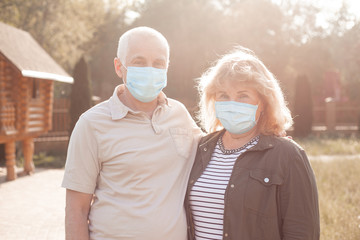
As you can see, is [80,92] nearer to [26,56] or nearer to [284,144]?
[26,56]

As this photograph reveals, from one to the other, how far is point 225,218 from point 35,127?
1064 centimetres

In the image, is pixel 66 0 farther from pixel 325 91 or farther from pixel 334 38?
pixel 334 38

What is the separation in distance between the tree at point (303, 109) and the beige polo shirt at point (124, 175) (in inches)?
761

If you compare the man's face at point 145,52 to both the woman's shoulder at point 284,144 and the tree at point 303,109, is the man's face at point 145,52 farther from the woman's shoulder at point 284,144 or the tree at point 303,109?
the tree at point 303,109

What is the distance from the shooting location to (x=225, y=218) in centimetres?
286

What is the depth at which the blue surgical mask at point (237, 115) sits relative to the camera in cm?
304

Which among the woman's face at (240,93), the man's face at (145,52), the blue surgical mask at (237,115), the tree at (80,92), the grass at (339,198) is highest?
the tree at (80,92)

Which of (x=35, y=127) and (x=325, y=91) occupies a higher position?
(x=325, y=91)

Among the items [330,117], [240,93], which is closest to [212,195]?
[240,93]

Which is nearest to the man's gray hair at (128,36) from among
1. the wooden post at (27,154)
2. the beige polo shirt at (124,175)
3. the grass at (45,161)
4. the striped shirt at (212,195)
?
the beige polo shirt at (124,175)

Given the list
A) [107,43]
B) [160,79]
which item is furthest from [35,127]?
[107,43]

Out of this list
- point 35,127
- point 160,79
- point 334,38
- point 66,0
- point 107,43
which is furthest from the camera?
point 334,38

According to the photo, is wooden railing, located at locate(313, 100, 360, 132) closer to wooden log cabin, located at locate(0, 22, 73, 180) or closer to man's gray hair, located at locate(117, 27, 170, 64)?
wooden log cabin, located at locate(0, 22, 73, 180)

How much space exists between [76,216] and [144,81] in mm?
1079
